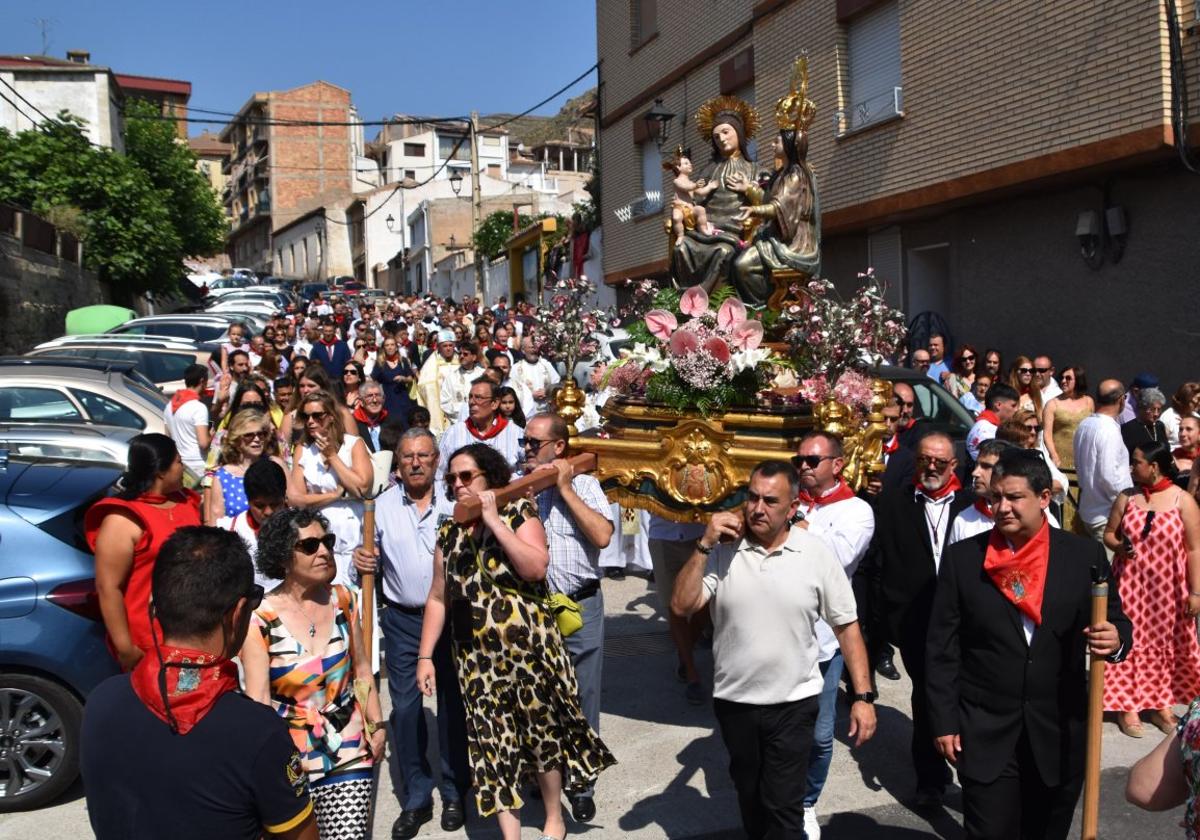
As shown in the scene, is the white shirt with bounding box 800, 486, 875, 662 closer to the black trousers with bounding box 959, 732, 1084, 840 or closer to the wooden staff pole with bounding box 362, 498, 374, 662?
the black trousers with bounding box 959, 732, 1084, 840

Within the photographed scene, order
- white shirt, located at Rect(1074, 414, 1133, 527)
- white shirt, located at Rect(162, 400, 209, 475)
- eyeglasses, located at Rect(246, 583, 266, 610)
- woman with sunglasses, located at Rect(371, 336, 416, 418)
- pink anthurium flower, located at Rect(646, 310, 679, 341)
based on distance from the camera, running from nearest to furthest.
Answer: eyeglasses, located at Rect(246, 583, 266, 610)
pink anthurium flower, located at Rect(646, 310, 679, 341)
white shirt, located at Rect(1074, 414, 1133, 527)
white shirt, located at Rect(162, 400, 209, 475)
woman with sunglasses, located at Rect(371, 336, 416, 418)

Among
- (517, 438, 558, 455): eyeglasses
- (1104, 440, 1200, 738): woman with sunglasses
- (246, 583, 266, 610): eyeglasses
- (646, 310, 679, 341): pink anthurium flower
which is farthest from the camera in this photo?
(1104, 440, 1200, 738): woman with sunglasses

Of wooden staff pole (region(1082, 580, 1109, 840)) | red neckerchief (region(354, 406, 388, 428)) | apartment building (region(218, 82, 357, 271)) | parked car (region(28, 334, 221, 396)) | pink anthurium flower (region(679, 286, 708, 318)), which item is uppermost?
apartment building (region(218, 82, 357, 271))

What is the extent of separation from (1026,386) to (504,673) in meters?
7.58

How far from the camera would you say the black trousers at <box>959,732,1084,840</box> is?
4.27 m

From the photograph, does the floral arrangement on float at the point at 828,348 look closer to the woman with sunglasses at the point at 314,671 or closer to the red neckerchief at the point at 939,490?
the red neckerchief at the point at 939,490

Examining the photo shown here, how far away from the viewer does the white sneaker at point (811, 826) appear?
5.07 metres

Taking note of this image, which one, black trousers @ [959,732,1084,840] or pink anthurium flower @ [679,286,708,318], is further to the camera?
pink anthurium flower @ [679,286,708,318]

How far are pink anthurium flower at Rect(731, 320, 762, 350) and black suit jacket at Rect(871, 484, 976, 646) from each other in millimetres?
1057

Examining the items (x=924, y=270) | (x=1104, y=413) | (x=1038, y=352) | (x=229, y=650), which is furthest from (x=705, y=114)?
(x=924, y=270)

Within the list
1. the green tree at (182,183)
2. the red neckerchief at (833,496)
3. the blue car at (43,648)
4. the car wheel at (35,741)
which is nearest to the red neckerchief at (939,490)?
the red neckerchief at (833,496)

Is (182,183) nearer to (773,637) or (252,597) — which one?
(773,637)

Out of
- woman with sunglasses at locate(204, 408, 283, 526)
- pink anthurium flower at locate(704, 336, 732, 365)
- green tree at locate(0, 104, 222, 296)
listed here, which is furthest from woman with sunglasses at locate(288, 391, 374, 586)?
green tree at locate(0, 104, 222, 296)

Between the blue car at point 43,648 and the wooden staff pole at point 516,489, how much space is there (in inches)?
83.1
